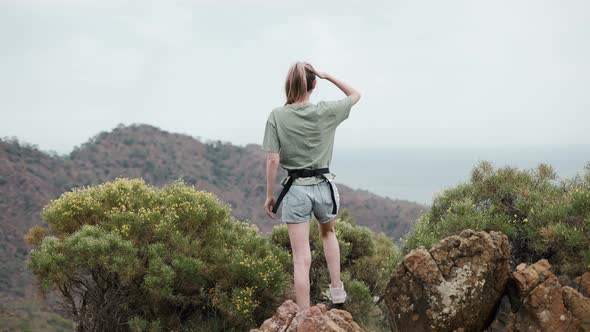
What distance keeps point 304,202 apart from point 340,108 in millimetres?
1031

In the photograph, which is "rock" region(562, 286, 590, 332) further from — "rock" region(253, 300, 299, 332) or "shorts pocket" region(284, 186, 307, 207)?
"shorts pocket" region(284, 186, 307, 207)

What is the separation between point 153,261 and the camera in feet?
24.4

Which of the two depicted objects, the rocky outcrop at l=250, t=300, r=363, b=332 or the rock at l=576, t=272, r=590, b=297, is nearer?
the rocky outcrop at l=250, t=300, r=363, b=332

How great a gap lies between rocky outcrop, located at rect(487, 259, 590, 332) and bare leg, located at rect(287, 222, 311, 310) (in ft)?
6.43

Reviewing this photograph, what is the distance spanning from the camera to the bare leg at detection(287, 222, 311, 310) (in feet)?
19.9

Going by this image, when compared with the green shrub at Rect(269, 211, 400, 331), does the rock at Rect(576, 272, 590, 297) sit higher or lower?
higher

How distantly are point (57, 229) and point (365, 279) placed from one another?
188 inches

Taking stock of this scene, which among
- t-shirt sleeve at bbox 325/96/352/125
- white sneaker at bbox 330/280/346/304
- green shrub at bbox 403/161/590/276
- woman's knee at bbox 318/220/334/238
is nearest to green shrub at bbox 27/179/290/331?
white sneaker at bbox 330/280/346/304

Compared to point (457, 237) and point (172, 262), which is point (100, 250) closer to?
point (172, 262)

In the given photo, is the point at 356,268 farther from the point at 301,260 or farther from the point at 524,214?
the point at 301,260

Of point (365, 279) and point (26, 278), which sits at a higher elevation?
point (365, 279)

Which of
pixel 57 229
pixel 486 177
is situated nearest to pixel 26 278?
pixel 57 229

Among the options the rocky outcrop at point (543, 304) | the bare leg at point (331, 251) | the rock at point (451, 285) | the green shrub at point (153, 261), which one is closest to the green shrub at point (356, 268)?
the green shrub at point (153, 261)

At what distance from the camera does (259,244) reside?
826 centimetres
